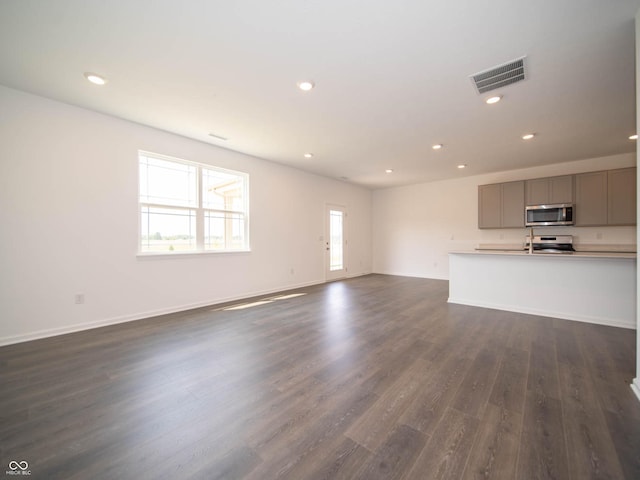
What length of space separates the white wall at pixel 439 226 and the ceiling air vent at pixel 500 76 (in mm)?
4458

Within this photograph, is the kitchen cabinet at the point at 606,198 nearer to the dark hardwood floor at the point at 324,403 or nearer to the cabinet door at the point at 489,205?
the cabinet door at the point at 489,205

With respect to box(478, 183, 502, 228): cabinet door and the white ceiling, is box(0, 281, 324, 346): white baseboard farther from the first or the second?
box(478, 183, 502, 228): cabinet door

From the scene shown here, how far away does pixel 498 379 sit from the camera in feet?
7.21

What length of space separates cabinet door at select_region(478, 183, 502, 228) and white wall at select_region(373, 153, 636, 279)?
1.33ft

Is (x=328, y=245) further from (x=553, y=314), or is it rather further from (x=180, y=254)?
(x=553, y=314)

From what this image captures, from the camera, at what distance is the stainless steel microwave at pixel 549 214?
5.30 m

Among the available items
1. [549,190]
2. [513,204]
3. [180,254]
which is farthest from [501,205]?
[180,254]

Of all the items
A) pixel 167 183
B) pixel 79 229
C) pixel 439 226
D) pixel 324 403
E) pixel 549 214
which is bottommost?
pixel 324 403

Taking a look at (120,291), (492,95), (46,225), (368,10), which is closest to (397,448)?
(368,10)

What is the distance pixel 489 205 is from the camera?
247 inches

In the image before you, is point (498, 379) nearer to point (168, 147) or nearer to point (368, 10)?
point (368, 10)

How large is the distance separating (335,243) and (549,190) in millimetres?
5003

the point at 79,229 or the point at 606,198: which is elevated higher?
the point at 606,198

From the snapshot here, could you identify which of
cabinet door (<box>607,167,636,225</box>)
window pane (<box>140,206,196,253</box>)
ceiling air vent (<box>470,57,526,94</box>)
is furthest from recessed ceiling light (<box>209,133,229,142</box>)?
cabinet door (<box>607,167,636,225</box>)
